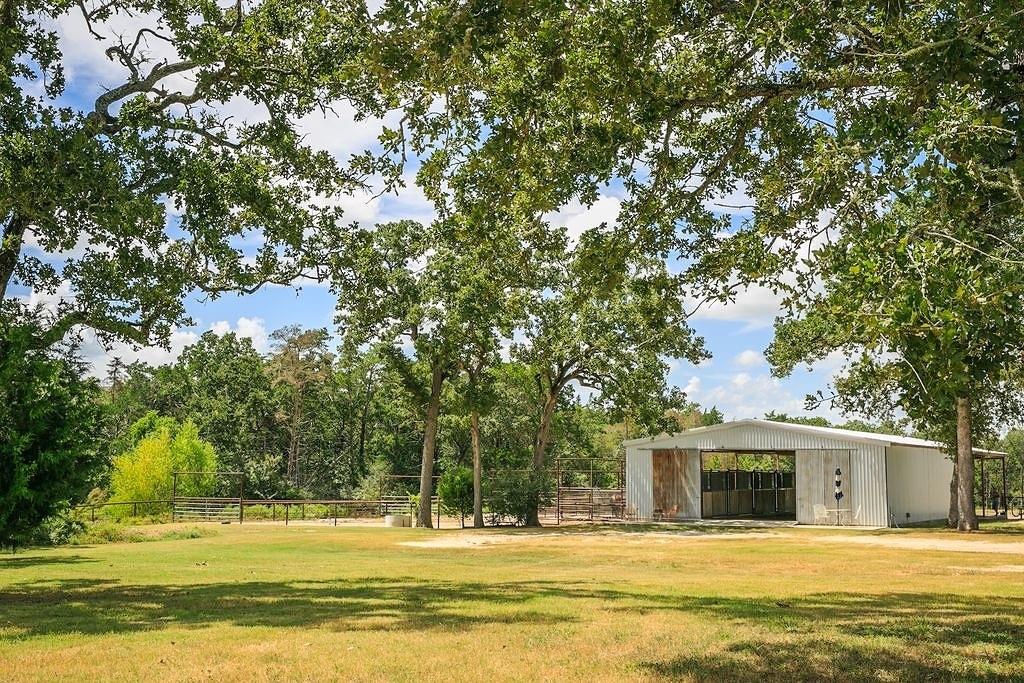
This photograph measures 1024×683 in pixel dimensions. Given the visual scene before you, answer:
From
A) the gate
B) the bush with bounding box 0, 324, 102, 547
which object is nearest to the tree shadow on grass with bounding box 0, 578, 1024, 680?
the bush with bounding box 0, 324, 102, 547

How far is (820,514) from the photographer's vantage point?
33625 millimetres

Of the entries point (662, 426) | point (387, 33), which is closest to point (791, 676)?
point (387, 33)

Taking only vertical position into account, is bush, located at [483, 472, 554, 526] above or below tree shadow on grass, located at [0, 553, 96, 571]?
above

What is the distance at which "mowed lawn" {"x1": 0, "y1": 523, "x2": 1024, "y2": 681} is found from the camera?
7.89m

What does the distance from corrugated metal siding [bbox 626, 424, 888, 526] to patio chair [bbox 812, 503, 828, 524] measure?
118cm

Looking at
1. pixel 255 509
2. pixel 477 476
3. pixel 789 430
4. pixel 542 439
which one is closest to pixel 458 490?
pixel 477 476

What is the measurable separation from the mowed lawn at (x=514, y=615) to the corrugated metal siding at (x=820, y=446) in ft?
37.4

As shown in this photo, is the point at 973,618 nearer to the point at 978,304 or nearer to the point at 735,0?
the point at 978,304

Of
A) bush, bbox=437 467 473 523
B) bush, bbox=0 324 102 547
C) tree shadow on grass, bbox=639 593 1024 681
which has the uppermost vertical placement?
bush, bbox=0 324 102 547

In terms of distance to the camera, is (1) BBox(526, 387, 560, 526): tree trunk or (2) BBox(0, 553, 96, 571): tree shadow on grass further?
(1) BBox(526, 387, 560, 526): tree trunk

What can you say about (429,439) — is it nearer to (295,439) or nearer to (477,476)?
(477,476)

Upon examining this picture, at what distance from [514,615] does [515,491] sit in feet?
73.2

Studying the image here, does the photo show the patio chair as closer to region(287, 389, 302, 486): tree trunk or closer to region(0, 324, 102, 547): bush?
region(0, 324, 102, 547): bush

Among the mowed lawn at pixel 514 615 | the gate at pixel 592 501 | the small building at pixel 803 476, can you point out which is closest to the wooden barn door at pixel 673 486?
the small building at pixel 803 476
